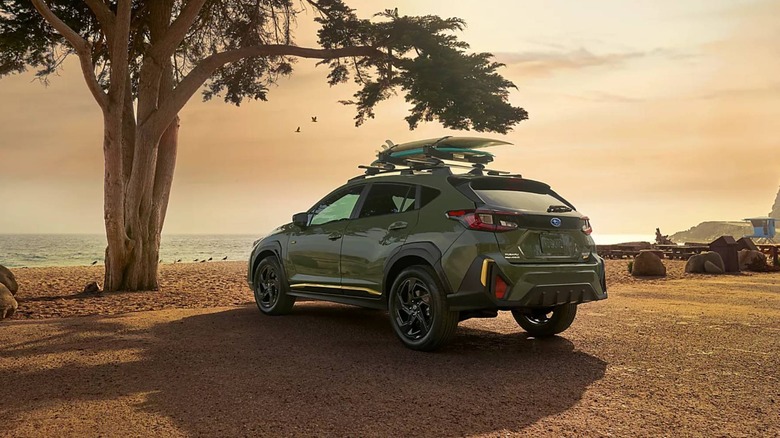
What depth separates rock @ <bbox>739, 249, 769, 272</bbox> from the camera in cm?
2034

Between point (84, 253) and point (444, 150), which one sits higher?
point (444, 150)

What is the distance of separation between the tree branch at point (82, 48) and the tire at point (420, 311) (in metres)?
9.12

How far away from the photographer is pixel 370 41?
16.4 meters

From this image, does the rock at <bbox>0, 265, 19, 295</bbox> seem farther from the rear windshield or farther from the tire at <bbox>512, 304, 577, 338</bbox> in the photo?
the rear windshield

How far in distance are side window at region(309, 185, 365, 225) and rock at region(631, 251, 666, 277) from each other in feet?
40.5

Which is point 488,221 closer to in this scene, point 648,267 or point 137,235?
point 137,235

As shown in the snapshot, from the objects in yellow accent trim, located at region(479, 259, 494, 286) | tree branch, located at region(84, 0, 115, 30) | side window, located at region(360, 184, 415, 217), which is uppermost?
tree branch, located at region(84, 0, 115, 30)

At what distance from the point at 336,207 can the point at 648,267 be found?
12445 mm

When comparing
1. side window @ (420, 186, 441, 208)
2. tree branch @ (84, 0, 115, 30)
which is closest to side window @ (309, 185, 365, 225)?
side window @ (420, 186, 441, 208)

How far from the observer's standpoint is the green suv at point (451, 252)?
6.06m

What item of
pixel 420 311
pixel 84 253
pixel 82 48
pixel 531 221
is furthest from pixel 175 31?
pixel 84 253

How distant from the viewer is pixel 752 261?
67.5 ft

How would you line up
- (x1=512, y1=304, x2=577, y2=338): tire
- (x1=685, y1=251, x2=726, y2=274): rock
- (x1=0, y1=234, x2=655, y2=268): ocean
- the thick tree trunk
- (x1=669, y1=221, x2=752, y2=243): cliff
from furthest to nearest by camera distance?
(x1=669, y1=221, x2=752, y2=243): cliff → (x1=0, y1=234, x2=655, y2=268): ocean → (x1=685, y1=251, x2=726, y2=274): rock → the thick tree trunk → (x1=512, y1=304, x2=577, y2=338): tire

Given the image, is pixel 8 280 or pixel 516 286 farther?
pixel 8 280
